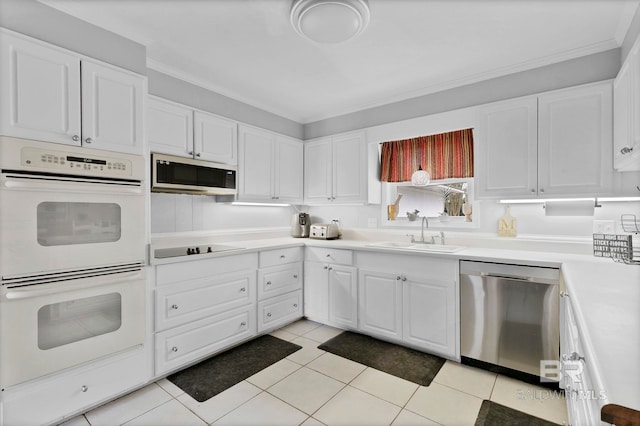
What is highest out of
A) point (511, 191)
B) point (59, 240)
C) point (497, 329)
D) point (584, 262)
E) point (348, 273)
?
point (511, 191)

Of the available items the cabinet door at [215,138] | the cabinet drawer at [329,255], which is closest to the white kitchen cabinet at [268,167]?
the cabinet door at [215,138]

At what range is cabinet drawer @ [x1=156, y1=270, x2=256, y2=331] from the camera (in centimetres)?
230

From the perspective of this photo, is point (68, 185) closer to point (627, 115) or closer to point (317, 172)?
point (317, 172)

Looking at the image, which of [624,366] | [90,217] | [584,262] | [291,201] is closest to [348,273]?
[291,201]

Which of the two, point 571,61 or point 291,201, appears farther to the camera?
point 291,201

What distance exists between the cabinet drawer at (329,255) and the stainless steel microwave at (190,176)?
106 cm

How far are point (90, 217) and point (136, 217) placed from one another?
0.85 feet

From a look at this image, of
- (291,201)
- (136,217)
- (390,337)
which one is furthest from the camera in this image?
(291,201)

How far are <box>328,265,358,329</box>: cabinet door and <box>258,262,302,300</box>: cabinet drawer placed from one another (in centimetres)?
39

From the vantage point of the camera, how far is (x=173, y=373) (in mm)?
2379

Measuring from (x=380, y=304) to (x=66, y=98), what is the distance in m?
2.81

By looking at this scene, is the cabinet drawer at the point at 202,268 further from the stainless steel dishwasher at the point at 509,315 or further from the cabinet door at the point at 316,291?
the stainless steel dishwasher at the point at 509,315

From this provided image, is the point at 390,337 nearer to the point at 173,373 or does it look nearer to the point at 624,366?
the point at 173,373

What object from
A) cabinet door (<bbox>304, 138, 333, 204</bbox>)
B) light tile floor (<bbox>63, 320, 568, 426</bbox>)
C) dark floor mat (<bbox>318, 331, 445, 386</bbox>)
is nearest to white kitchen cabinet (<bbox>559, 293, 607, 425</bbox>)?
light tile floor (<bbox>63, 320, 568, 426</bbox>)
